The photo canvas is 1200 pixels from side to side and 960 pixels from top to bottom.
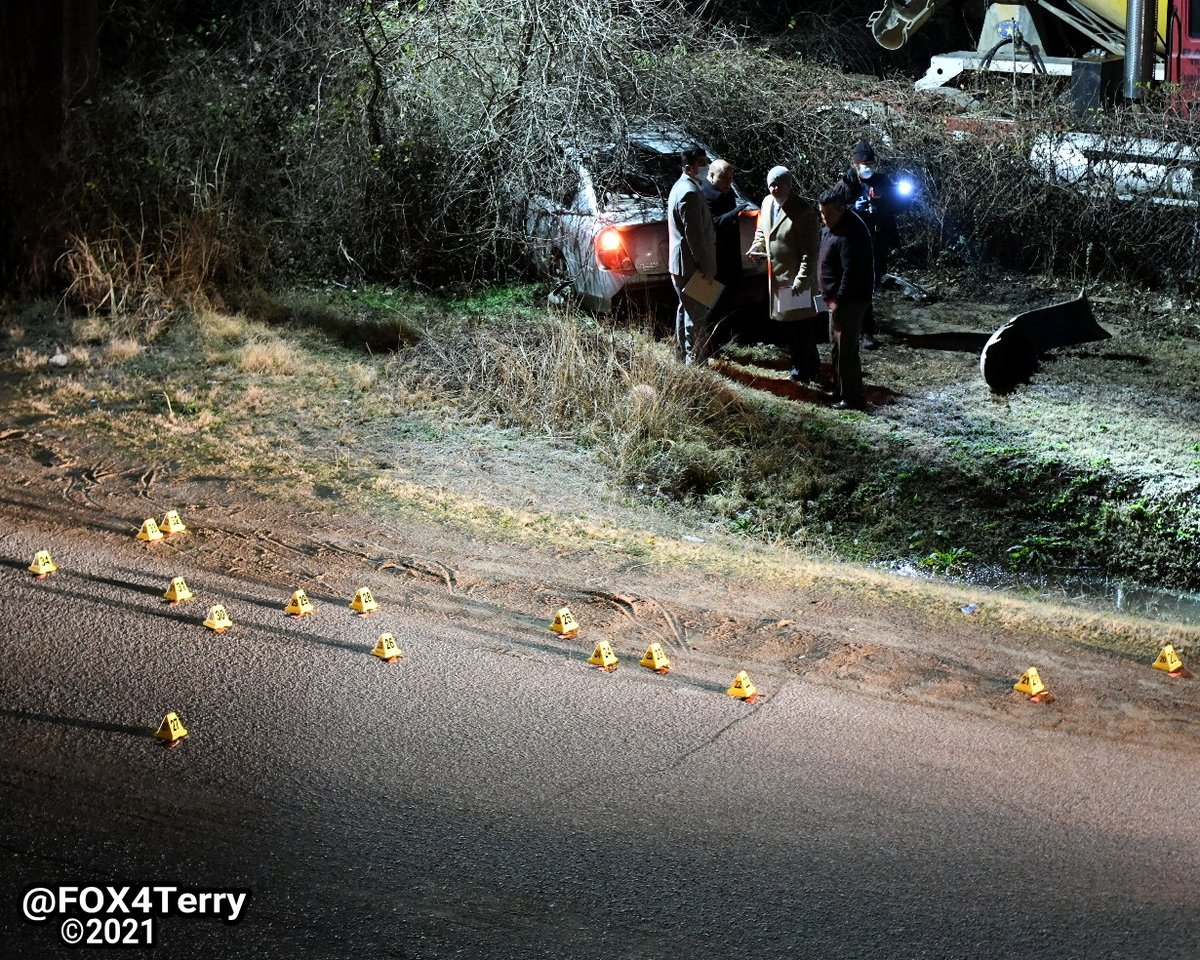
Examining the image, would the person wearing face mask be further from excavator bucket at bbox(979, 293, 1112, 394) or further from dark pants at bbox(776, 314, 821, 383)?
excavator bucket at bbox(979, 293, 1112, 394)

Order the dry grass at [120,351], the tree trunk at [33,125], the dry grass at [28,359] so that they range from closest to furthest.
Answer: the dry grass at [28,359] → the dry grass at [120,351] → the tree trunk at [33,125]

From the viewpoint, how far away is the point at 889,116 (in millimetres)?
14789

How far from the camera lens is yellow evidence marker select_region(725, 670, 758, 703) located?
5.34 m

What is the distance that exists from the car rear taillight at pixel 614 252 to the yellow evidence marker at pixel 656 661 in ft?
19.2

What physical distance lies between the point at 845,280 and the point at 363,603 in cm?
502

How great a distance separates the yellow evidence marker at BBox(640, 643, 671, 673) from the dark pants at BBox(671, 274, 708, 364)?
4.63 meters

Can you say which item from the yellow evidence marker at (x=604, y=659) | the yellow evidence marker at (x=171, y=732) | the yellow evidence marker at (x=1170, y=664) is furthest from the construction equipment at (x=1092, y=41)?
the yellow evidence marker at (x=171, y=732)

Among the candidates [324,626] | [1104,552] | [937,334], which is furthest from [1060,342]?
[324,626]

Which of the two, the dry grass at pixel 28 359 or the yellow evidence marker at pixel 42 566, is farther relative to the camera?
the dry grass at pixel 28 359

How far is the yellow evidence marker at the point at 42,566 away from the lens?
623 cm

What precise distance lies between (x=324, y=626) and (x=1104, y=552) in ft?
15.5

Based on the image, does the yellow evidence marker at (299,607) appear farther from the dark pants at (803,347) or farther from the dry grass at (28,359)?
the dark pants at (803,347)

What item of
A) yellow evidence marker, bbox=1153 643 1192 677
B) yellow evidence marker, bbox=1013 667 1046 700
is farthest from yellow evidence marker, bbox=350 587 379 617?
yellow evidence marker, bbox=1153 643 1192 677

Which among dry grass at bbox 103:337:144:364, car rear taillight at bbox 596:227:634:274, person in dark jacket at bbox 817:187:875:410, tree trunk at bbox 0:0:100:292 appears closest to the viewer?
person in dark jacket at bbox 817:187:875:410
